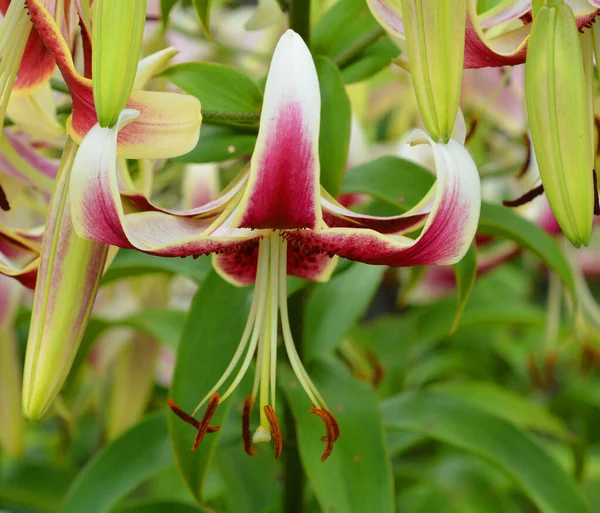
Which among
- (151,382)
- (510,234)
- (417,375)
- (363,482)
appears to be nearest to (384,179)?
(510,234)

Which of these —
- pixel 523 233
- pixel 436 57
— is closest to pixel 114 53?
pixel 436 57

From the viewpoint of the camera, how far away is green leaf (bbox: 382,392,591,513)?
0.68m

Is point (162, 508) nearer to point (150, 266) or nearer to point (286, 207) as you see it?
point (150, 266)

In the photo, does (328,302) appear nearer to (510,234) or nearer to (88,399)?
(510,234)

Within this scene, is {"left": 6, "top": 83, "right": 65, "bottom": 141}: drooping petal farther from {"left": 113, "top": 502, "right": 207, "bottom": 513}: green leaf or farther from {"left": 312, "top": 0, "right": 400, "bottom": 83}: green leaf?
{"left": 113, "top": 502, "right": 207, "bottom": 513}: green leaf

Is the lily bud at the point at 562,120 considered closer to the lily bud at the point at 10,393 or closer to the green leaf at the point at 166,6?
the green leaf at the point at 166,6

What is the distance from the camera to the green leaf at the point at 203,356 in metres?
0.54

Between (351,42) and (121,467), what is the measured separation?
0.38 m

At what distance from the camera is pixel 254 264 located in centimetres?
54

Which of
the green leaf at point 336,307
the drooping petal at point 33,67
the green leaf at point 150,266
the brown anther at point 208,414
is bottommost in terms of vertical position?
the green leaf at point 336,307

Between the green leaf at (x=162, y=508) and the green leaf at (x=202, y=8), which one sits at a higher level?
the green leaf at (x=202, y=8)

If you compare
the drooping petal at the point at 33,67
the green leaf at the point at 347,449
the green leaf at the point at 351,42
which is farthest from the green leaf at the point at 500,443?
the drooping petal at the point at 33,67

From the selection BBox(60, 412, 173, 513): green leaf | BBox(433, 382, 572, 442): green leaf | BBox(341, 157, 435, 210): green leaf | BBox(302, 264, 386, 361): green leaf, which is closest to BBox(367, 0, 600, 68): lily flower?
BBox(341, 157, 435, 210): green leaf

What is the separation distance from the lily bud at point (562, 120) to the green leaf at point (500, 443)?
0.34m
